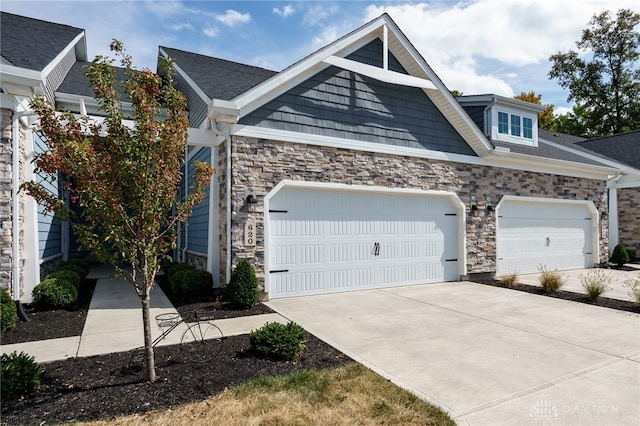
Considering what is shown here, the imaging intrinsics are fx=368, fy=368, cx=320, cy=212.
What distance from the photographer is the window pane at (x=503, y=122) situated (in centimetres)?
1255

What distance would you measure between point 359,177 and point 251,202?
9.08ft

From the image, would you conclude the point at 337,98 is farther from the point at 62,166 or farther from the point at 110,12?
the point at 62,166

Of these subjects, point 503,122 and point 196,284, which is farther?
point 503,122

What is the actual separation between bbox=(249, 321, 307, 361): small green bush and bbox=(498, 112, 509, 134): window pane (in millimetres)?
11148

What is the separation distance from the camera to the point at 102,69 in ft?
11.9

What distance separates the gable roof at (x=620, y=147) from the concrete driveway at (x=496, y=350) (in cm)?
1408

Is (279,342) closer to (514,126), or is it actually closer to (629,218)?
(514,126)

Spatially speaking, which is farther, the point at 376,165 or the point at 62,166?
the point at 376,165

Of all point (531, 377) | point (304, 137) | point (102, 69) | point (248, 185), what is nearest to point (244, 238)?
point (248, 185)

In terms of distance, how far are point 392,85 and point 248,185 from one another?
15.2 feet

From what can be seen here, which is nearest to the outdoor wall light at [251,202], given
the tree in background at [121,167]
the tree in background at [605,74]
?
the tree in background at [121,167]

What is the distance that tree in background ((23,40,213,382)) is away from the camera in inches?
133

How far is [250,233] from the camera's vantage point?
7.51 m

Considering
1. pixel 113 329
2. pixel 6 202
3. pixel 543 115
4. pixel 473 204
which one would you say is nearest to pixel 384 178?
pixel 473 204
